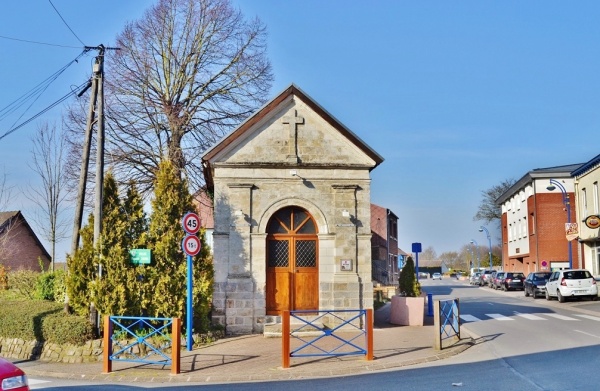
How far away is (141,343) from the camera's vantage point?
14.5 m

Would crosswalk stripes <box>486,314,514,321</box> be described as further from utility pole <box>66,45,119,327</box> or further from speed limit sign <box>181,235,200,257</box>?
utility pole <box>66,45,119,327</box>

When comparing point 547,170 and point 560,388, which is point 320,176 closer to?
point 560,388

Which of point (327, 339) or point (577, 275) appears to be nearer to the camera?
point (327, 339)

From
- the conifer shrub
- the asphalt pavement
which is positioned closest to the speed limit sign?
the asphalt pavement

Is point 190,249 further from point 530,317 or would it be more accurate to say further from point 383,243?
point 383,243

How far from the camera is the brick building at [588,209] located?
36938 mm

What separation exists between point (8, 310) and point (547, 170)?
42.0 m

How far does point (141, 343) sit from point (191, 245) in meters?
2.45

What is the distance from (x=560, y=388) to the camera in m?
9.70

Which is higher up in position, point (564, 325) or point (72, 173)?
point (72, 173)

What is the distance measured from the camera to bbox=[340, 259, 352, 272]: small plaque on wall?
18016mm

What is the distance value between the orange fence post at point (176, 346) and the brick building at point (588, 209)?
2867 centimetres

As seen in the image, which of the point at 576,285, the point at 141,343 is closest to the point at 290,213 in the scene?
the point at 141,343

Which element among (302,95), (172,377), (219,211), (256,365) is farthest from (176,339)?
(302,95)
